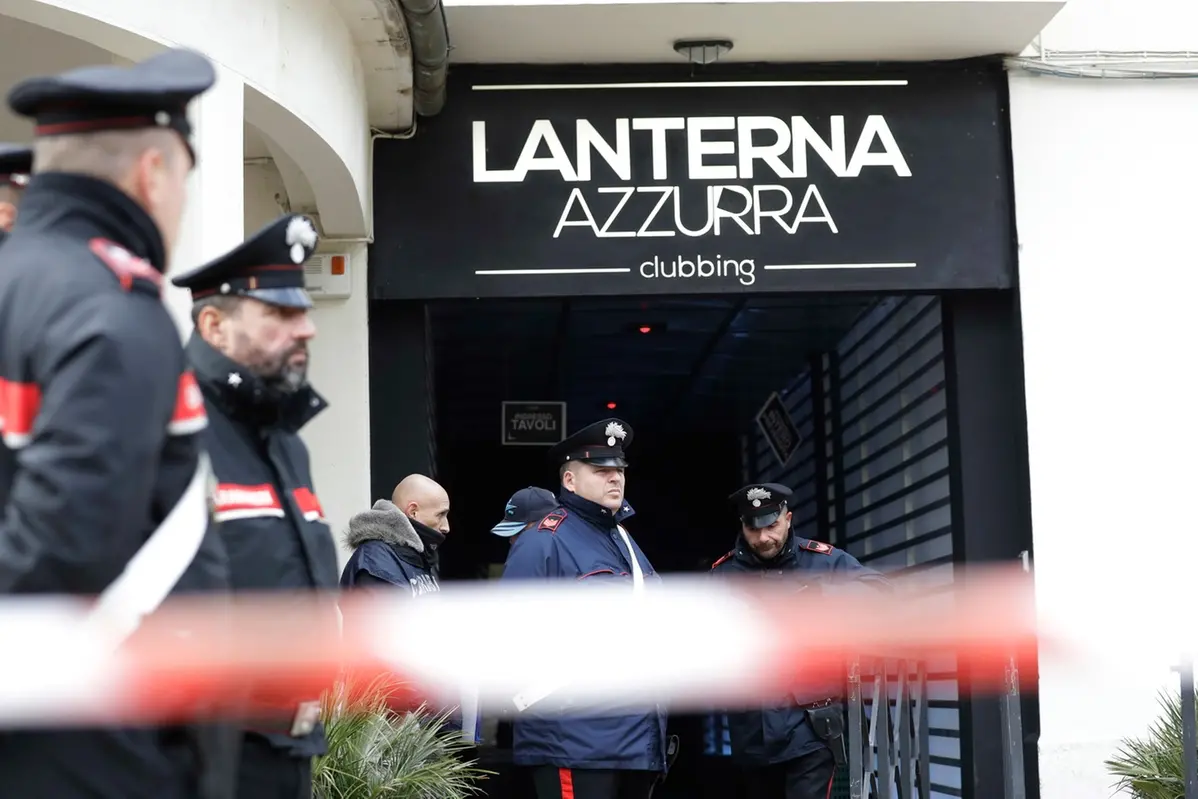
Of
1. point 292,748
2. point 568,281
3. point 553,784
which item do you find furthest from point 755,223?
point 292,748

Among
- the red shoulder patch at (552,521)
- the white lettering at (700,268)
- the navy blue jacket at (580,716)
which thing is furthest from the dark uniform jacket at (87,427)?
the white lettering at (700,268)

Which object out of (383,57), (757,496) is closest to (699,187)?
(383,57)

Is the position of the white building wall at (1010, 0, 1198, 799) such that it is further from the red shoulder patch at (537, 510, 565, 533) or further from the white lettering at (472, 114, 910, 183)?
the red shoulder patch at (537, 510, 565, 533)

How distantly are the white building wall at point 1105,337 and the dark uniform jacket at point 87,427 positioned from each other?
713 centimetres

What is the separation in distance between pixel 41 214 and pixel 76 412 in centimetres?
44

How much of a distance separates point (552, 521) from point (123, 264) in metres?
4.20

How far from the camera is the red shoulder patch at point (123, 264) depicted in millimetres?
2521

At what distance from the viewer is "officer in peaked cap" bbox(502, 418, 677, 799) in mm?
6258

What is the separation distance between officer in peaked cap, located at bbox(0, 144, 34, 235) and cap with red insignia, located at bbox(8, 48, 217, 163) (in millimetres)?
602

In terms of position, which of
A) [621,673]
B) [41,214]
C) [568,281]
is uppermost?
[568,281]

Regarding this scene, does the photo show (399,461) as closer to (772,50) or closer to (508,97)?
(508,97)

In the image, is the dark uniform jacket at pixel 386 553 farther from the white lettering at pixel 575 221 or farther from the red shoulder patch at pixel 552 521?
the white lettering at pixel 575 221

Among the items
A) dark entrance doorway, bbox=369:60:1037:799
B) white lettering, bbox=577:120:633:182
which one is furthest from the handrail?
white lettering, bbox=577:120:633:182

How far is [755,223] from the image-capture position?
9.21 m
